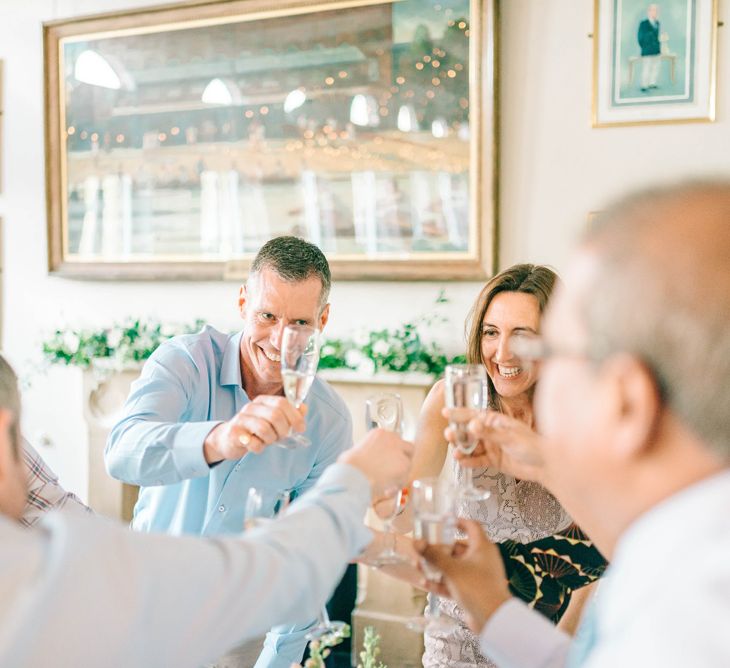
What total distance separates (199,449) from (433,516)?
0.63m

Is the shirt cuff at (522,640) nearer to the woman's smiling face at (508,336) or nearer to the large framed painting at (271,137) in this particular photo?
the woman's smiling face at (508,336)

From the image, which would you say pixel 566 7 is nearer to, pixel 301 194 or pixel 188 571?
pixel 301 194

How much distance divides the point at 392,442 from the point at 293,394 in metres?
0.45

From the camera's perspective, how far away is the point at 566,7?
350 centimetres

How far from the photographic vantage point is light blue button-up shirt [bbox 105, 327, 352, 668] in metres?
1.87

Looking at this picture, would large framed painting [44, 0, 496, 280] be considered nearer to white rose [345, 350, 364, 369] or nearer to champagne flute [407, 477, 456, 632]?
white rose [345, 350, 364, 369]

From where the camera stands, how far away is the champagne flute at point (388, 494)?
4.88ft

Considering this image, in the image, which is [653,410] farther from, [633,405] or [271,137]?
[271,137]

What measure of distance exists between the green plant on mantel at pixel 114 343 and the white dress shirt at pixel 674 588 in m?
3.49

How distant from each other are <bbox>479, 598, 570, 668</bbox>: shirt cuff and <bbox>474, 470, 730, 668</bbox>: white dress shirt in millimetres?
413

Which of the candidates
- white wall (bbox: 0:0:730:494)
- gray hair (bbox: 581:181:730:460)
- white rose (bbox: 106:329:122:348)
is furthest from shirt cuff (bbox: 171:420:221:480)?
white rose (bbox: 106:329:122:348)

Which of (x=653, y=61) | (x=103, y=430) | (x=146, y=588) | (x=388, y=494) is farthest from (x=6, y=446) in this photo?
(x=103, y=430)

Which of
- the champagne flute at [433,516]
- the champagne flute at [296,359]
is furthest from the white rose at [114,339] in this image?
the champagne flute at [433,516]

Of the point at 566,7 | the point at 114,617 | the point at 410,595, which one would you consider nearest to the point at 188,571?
the point at 114,617
